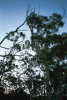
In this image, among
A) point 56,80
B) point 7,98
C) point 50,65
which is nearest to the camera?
point 7,98

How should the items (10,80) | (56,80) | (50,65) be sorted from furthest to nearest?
(56,80), (50,65), (10,80)

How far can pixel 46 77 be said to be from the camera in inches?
1409

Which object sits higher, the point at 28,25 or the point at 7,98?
the point at 28,25

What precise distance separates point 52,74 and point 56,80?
1890 millimetres

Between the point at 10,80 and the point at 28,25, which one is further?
the point at 10,80

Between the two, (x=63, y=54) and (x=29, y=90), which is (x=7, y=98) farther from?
(x=63, y=54)

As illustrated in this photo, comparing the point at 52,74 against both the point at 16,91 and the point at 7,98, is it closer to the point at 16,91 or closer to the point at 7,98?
the point at 16,91

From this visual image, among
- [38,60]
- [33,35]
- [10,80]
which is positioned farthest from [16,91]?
[33,35]

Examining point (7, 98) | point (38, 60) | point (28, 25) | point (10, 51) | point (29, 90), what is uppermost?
point (28, 25)

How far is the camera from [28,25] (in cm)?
2689

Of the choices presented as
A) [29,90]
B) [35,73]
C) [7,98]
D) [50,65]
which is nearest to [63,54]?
[50,65]

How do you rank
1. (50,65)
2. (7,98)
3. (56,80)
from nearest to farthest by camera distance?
(7,98), (50,65), (56,80)

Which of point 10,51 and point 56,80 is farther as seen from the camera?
point 56,80

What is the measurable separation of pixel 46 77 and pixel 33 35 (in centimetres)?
861
